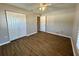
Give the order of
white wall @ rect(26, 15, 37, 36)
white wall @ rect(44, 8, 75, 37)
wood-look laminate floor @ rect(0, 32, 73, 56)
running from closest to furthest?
white wall @ rect(44, 8, 75, 37), wood-look laminate floor @ rect(0, 32, 73, 56), white wall @ rect(26, 15, 37, 36)

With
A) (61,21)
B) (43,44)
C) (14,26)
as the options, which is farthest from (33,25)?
(61,21)

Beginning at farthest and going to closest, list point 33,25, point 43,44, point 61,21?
1. point 33,25
2. point 43,44
3. point 61,21

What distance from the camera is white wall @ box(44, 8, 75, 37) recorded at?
1.39 metres

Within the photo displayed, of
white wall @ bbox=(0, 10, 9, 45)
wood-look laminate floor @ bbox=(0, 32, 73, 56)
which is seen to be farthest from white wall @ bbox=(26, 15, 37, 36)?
white wall @ bbox=(0, 10, 9, 45)

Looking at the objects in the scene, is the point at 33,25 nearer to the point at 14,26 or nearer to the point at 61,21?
the point at 14,26

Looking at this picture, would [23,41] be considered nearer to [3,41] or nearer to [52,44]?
[3,41]

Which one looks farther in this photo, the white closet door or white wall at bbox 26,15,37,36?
white wall at bbox 26,15,37,36

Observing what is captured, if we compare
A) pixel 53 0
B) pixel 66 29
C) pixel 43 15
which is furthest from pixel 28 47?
pixel 53 0

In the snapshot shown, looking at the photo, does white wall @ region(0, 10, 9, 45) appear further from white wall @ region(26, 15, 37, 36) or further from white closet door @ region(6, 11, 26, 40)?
white wall @ region(26, 15, 37, 36)

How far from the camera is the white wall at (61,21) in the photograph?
1395mm

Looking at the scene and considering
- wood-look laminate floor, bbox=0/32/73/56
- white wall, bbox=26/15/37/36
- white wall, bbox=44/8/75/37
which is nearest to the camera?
white wall, bbox=44/8/75/37

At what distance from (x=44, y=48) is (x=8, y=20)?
4.66 ft

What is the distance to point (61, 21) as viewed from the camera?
153cm

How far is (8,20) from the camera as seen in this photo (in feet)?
7.08
